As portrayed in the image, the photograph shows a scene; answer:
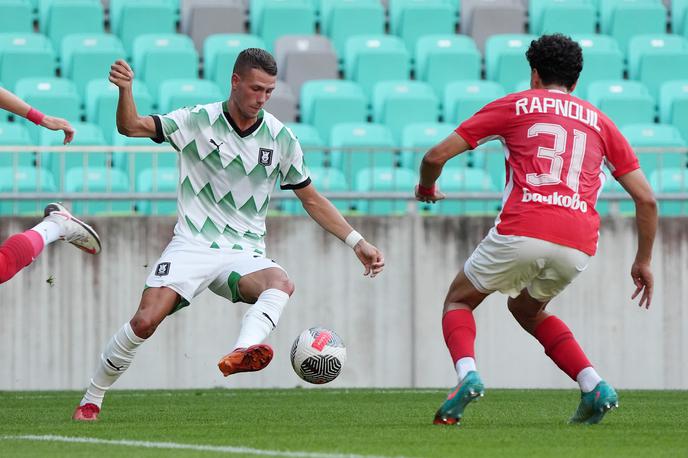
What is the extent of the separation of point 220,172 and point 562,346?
7.26ft

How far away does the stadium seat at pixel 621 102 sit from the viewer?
16234mm

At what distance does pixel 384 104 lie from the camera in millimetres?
16078

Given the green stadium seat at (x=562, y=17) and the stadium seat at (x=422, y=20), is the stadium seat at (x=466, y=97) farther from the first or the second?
the green stadium seat at (x=562, y=17)

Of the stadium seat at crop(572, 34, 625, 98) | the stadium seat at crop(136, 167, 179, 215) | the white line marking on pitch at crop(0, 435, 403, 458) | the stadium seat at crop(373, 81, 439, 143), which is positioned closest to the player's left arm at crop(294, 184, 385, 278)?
the white line marking on pitch at crop(0, 435, 403, 458)

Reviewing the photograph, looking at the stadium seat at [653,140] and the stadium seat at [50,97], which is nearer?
the stadium seat at [653,140]

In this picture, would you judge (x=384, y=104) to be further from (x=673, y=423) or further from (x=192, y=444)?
(x=192, y=444)

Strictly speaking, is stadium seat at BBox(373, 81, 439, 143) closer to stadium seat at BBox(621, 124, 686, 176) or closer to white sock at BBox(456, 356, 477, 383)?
stadium seat at BBox(621, 124, 686, 176)

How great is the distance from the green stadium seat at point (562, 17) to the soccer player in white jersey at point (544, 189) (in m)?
11.1

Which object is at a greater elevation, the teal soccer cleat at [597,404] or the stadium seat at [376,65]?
the stadium seat at [376,65]

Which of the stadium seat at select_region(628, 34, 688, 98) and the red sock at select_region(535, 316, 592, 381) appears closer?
the red sock at select_region(535, 316, 592, 381)

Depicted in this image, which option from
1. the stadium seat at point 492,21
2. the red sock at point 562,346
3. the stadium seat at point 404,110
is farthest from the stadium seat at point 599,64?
the red sock at point 562,346

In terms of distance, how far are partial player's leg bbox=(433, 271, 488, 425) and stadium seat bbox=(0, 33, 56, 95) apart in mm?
9728

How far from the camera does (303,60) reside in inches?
667

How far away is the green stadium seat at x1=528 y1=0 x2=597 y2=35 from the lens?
18203 millimetres
